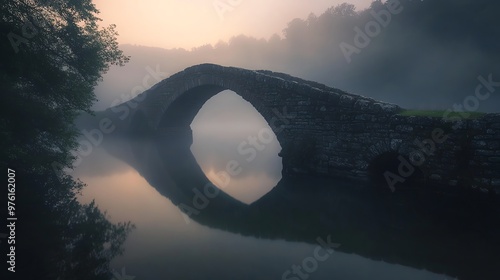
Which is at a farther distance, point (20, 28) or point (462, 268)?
point (20, 28)

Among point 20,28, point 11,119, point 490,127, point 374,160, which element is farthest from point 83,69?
point 490,127

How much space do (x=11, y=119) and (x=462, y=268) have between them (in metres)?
11.4

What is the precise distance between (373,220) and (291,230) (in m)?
2.42

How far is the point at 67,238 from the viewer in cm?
516

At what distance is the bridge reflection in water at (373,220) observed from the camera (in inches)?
200

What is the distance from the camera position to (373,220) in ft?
23.0

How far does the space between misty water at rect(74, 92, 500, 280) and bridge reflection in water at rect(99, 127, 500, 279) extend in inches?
1.0

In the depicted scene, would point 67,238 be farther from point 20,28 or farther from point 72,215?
point 20,28

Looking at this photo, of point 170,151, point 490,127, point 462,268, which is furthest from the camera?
point 170,151

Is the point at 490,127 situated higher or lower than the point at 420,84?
lower
